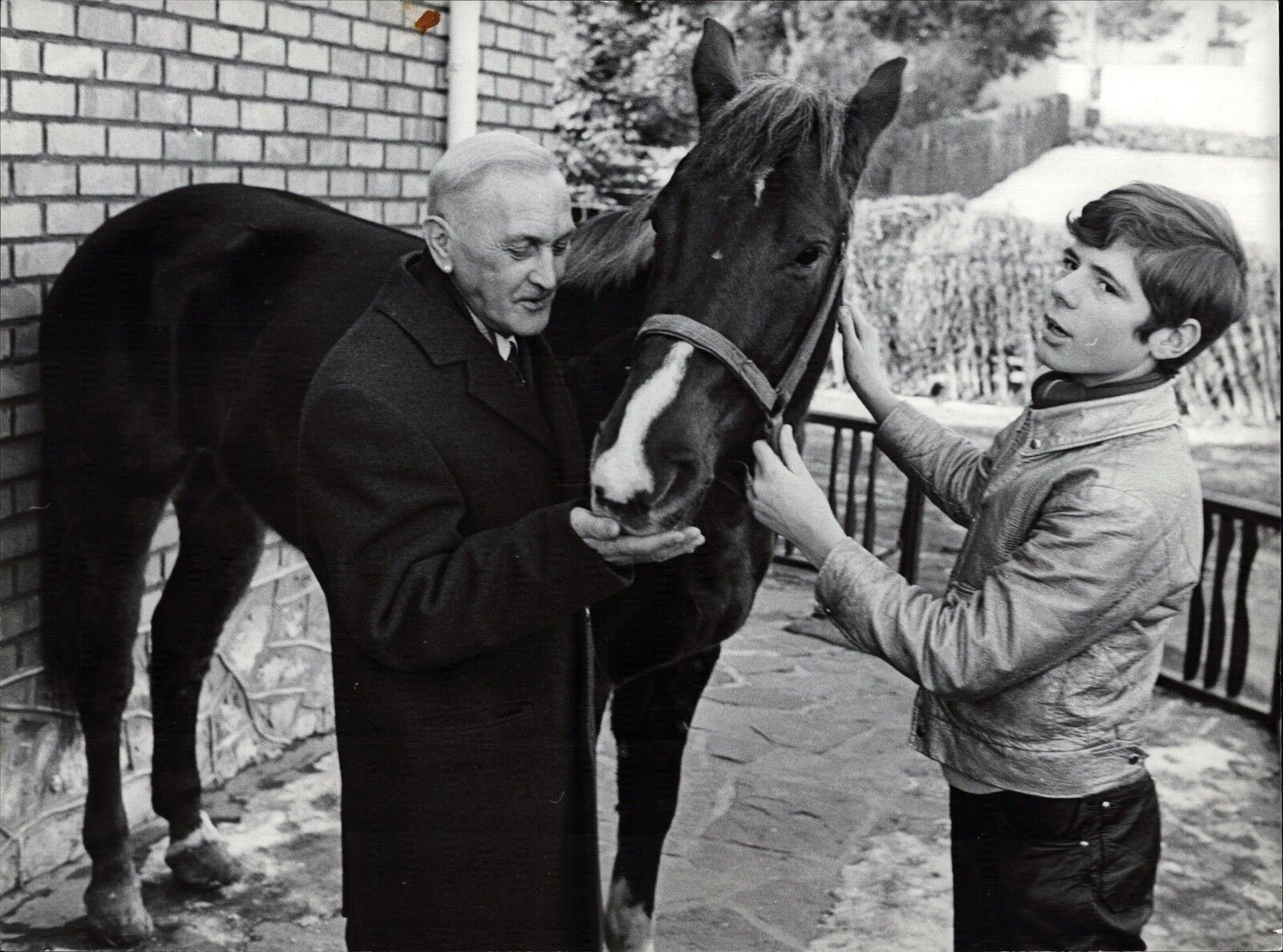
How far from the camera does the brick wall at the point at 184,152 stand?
251 centimetres

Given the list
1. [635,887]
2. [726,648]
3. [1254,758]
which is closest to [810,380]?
[635,887]

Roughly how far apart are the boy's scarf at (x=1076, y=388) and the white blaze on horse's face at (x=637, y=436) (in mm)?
567

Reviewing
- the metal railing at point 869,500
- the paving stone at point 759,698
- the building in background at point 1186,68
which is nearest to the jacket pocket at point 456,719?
the building in background at point 1186,68

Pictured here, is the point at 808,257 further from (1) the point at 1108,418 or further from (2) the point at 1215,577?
(2) the point at 1215,577

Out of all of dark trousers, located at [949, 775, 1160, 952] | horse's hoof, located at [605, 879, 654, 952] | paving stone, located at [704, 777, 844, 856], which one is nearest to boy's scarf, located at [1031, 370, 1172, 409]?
dark trousers, located at [949, 775, 1160, 952]

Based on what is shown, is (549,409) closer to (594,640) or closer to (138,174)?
(594,640)

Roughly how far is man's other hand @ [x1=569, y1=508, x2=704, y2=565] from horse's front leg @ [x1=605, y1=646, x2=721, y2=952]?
45.2 inches

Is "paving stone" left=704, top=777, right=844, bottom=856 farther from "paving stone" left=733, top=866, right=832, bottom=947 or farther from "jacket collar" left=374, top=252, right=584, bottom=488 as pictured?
"jacket collar" left=374, top=252, right=584, bottom=488

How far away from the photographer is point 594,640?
2.59 metres

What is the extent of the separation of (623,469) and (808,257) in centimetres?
51

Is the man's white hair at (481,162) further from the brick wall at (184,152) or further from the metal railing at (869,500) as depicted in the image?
the metal railing at (869,500)

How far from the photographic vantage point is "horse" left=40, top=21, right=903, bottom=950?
2467 millimetres

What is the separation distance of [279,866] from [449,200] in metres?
2.20

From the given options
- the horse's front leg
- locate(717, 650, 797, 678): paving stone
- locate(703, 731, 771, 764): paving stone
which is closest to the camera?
the horse's front leg
